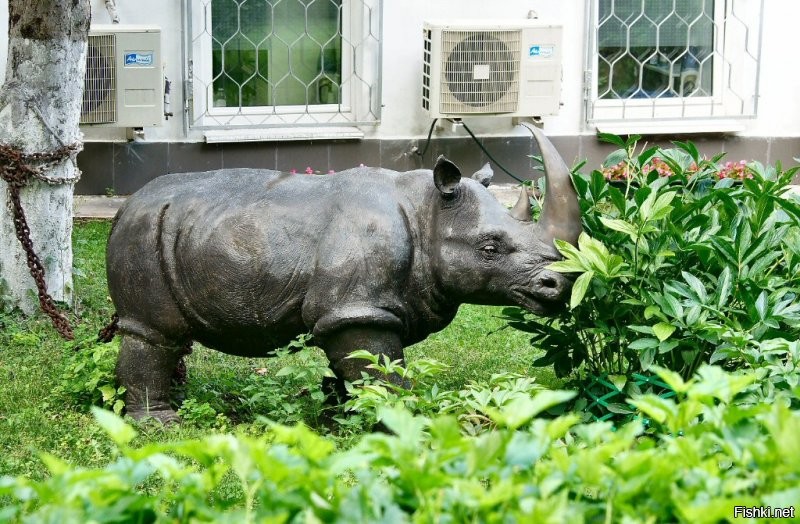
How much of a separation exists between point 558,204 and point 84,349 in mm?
2851

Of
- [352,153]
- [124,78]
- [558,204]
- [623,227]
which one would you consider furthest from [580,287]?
[352,153]

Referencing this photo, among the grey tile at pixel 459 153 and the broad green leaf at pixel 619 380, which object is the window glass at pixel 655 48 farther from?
the broad green leaf at pixel 619 380

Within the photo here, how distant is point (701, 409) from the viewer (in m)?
3.26

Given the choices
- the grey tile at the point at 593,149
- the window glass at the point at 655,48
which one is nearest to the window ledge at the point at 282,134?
the grey tile at the point at 593,149

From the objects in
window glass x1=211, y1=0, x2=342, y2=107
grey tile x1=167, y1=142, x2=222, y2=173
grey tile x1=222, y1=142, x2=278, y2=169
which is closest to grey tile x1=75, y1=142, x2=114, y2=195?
grey tile x1=167, y1=142, x2=222, y2=173

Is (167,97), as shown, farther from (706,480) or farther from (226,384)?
(706,480)

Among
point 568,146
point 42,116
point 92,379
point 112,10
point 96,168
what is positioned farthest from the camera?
point 568,146

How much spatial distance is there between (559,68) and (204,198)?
666cm

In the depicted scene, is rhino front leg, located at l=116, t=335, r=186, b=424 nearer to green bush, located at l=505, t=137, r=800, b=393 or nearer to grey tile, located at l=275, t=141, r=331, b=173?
green bush, located at l=505, t=137, r=800, b=393

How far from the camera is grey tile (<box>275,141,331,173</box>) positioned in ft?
41.0

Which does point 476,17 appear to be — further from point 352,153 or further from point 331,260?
point 331,260

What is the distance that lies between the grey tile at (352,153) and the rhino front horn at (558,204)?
655 cm

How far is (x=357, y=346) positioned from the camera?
6.19m

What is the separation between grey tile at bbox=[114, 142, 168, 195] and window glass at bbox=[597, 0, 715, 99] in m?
4.59
